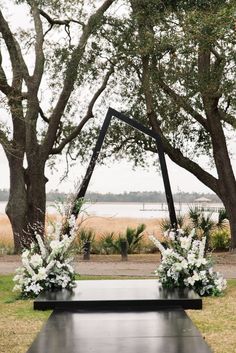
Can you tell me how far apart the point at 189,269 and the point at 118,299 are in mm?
2058

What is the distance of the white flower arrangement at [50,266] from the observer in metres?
10.4

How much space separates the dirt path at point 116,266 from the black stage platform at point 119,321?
3.35m

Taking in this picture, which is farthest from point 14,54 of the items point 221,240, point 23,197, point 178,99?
point 221,240

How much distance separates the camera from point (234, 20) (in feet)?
37.2

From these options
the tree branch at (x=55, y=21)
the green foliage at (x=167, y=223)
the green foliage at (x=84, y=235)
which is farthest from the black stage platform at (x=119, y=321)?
the tree branch at (x=55, y=21)

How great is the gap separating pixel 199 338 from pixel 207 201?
1425cm

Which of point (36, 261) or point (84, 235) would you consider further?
point (84, 235)

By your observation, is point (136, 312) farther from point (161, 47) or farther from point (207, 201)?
point (207, 201)

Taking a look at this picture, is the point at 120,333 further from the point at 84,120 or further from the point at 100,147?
the point at 84,120

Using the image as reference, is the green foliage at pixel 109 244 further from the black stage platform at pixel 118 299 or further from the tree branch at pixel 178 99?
the black stage platform at pixel 118 299

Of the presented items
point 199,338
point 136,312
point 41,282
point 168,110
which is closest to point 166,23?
point 168,110

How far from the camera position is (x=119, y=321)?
7.82 metres

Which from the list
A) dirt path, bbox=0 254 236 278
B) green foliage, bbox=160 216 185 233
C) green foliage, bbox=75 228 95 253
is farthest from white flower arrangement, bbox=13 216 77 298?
green foliage, bbox=75 228 95 253

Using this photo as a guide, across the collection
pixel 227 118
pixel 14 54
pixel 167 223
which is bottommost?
pixel 167 223
